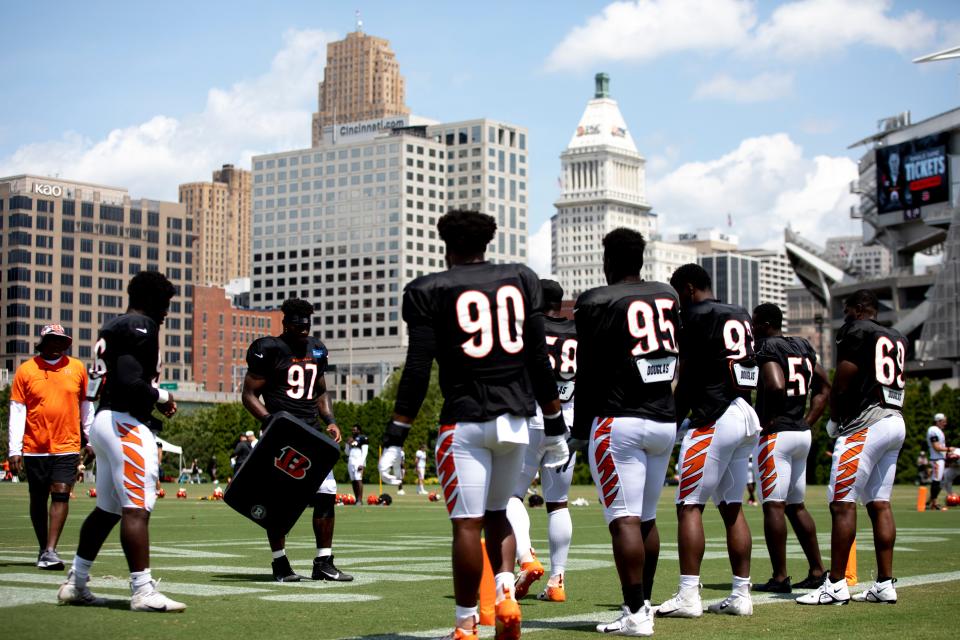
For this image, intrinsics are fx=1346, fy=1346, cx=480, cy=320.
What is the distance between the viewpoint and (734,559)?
10.1 meters

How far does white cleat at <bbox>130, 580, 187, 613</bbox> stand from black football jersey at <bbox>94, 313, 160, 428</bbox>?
118 centimetres

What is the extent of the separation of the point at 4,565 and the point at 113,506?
12.9 ft

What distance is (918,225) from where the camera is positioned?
115 meters

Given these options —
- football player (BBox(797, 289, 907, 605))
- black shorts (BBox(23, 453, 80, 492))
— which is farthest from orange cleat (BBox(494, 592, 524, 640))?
black shorts (BBox(23, 453, 80, 492))

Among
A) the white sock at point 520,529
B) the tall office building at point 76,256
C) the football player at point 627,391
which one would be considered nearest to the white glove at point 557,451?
the football player at point 627,391

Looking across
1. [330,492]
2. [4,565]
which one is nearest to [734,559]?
[330,492]

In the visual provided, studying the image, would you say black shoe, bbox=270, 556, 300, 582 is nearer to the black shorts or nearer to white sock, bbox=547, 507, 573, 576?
white sock, bbox=547, 507, 573, 576

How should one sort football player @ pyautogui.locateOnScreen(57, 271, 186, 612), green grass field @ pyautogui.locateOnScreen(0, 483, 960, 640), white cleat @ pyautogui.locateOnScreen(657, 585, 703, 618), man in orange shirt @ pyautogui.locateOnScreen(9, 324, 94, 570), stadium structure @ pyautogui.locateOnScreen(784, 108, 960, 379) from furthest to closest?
stadium structure @ pyautogui.locateOnScreen(784, 108, 960, 379) < man in orange shirt @ pyautogui.locateOnScreen(9, 324, 94, 570) < white cleat @ pyautogui.locateOnScreen(657, 585, 703, 618) < football player @ pyautogui.locateOnScreen(57, 271, 186, 612) < green grass field @ pyautogui.locateOnScreen(0, 483, 960, 640)

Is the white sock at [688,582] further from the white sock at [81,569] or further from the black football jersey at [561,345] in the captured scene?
the white sock at [81,569]

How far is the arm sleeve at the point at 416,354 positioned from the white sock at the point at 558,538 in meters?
3.44

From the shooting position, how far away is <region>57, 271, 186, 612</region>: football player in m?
9.22

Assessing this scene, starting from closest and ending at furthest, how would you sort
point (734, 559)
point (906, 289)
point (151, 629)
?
point (151, 629)
point (734, 559)
point (906, 289)

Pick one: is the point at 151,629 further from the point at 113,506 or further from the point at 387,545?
the point at 387,545

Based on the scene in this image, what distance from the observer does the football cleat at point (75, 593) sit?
943 cm
